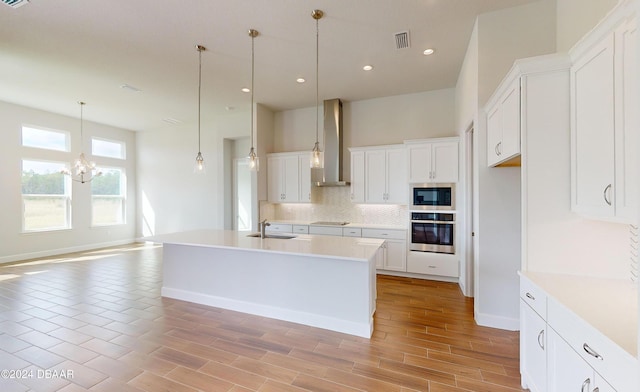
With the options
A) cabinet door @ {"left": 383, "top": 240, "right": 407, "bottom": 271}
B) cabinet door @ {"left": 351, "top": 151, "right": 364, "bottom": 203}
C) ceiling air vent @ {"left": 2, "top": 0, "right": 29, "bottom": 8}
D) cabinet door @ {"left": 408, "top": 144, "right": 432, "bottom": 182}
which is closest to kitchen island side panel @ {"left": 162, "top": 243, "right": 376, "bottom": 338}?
cabinet door @ {"left": 383, "top": 240, "right": 407, "bottom": 271}

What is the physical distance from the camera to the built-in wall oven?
14.3ft

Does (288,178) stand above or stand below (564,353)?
above

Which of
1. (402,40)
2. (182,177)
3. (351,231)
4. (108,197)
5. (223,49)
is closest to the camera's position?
(402,40)

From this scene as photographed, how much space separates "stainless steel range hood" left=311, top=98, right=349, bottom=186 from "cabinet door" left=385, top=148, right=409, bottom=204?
2.91 ft

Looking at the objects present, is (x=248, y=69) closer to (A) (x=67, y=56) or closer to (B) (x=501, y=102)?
(A) (x=67, y=56)

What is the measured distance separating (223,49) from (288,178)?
282 centimetres

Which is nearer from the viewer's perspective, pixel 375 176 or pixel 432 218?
pixel 432 218

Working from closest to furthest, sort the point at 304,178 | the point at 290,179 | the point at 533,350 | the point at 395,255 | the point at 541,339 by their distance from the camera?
1. the point at 541,339
2. the point at 533,350
3. the point at 395,255
4. the point at 304,178
5. the point at 290,179

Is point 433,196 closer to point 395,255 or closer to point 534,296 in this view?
point 395,255

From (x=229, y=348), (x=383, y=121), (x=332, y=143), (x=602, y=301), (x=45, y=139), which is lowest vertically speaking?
(x=229, y=348)

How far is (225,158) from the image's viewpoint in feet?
22.5

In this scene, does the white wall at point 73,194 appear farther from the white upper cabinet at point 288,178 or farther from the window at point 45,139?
the white upper cabinet at point 288,178

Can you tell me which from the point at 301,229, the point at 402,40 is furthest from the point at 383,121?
the point at 301,229

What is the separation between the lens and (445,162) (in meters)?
4.39
